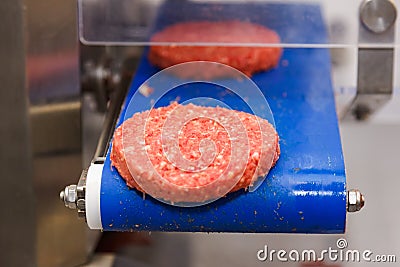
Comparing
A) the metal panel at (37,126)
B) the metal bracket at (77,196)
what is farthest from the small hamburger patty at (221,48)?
the metal bracket at (77,196)

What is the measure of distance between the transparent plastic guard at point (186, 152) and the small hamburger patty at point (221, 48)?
0.09 m

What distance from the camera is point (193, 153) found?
58cm

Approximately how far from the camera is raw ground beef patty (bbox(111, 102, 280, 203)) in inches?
22.3

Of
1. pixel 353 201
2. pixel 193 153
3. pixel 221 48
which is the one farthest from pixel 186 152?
pixel 221 48

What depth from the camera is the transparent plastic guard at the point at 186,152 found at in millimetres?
566

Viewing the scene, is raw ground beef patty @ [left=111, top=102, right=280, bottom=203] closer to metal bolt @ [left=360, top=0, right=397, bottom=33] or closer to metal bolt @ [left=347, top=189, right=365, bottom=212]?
metal bolt @ [left=347, top=189, right=365, bottom=212]

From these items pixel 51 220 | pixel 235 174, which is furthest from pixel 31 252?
pixel 235 174

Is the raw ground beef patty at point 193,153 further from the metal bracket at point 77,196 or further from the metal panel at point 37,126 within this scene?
the metal panel at point 37,126

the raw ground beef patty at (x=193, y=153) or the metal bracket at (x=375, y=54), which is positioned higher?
the metal bracket at (x=375, y=54)

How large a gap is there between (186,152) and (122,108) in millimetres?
160

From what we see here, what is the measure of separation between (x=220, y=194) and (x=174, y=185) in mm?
40

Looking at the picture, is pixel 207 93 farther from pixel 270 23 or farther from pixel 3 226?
pixel 3 226

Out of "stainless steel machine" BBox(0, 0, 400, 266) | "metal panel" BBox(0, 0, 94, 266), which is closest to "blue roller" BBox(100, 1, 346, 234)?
"stainless steel machine" BBox(0, 0, 400, 266)

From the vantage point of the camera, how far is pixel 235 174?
0.57 metres
